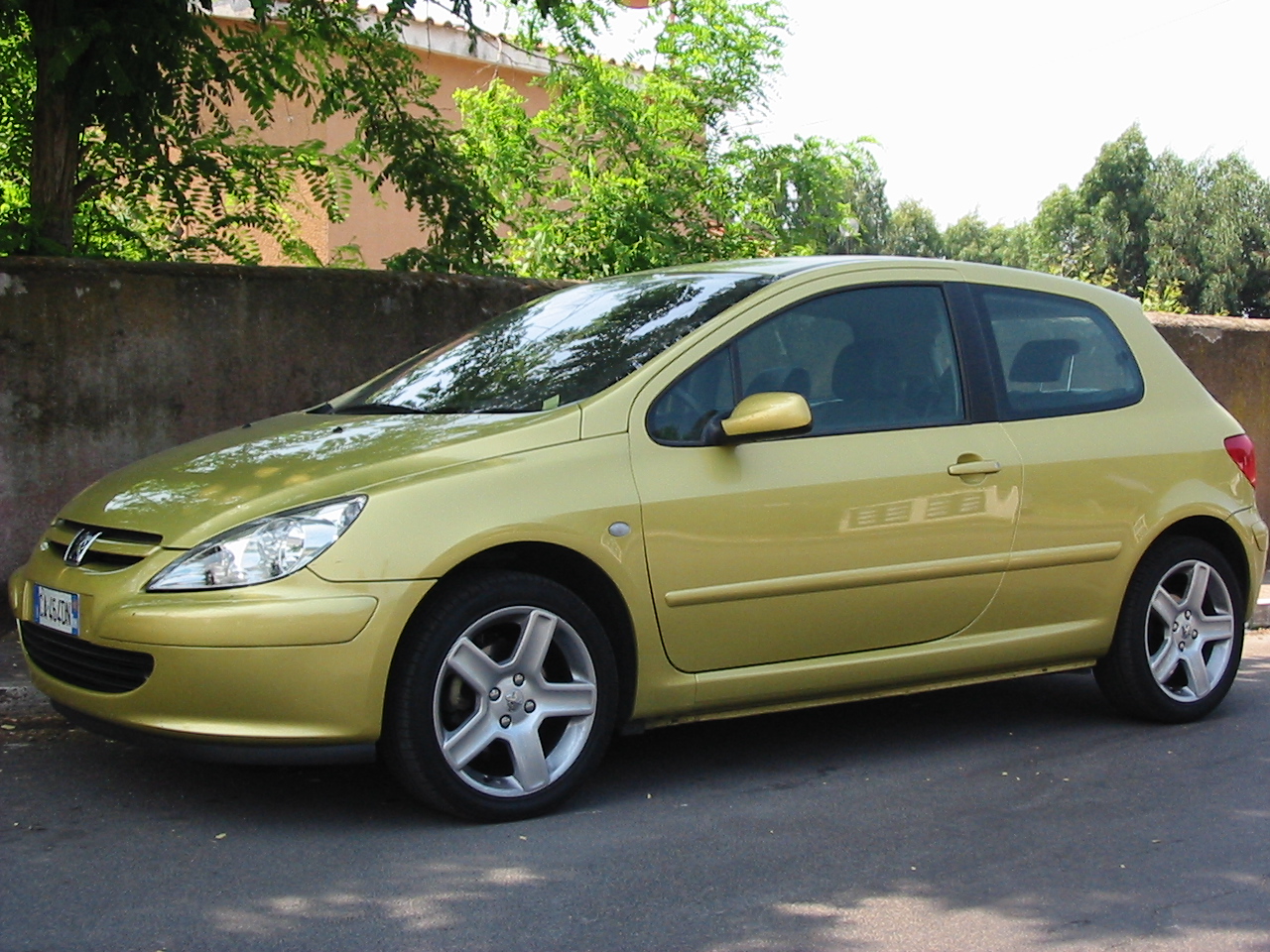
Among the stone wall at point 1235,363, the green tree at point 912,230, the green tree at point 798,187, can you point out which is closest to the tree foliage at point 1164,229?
the green tree at point 912,230

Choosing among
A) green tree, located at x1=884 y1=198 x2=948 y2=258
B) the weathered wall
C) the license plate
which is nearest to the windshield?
the license plate

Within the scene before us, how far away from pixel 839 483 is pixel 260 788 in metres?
2.05

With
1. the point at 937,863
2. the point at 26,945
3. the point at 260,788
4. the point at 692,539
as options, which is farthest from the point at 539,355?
the point at 26,945

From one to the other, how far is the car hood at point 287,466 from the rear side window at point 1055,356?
1.79 m

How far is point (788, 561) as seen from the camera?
186 inches

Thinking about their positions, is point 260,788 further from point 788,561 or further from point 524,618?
point 788,561

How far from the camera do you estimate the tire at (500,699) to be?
4.13 metres

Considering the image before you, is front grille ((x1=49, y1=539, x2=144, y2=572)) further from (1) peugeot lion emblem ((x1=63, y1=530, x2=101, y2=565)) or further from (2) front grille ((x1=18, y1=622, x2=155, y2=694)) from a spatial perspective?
(2) front grille ((x1=18, y1=622, x2=155, y2=694))

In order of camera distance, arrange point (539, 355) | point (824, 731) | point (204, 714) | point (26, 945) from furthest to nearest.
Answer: point (824, 731)
point (539, 355)
point (204, 714)
point (26, 945)

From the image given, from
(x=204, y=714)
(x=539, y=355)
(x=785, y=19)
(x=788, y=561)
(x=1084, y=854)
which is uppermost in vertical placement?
(x=785, y=19)

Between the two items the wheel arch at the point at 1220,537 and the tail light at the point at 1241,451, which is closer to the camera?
the wheel arch at the point at 1220,537

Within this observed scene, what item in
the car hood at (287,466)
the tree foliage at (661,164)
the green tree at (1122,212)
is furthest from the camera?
the green tree at (1122,212)

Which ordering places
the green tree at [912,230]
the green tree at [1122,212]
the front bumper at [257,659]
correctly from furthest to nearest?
the green tree at [912,230], the green tree at [1122,212], the front bumper at [257,659]

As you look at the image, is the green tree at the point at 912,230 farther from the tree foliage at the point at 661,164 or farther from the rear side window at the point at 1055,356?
the rear side window at the point at 1055,356
